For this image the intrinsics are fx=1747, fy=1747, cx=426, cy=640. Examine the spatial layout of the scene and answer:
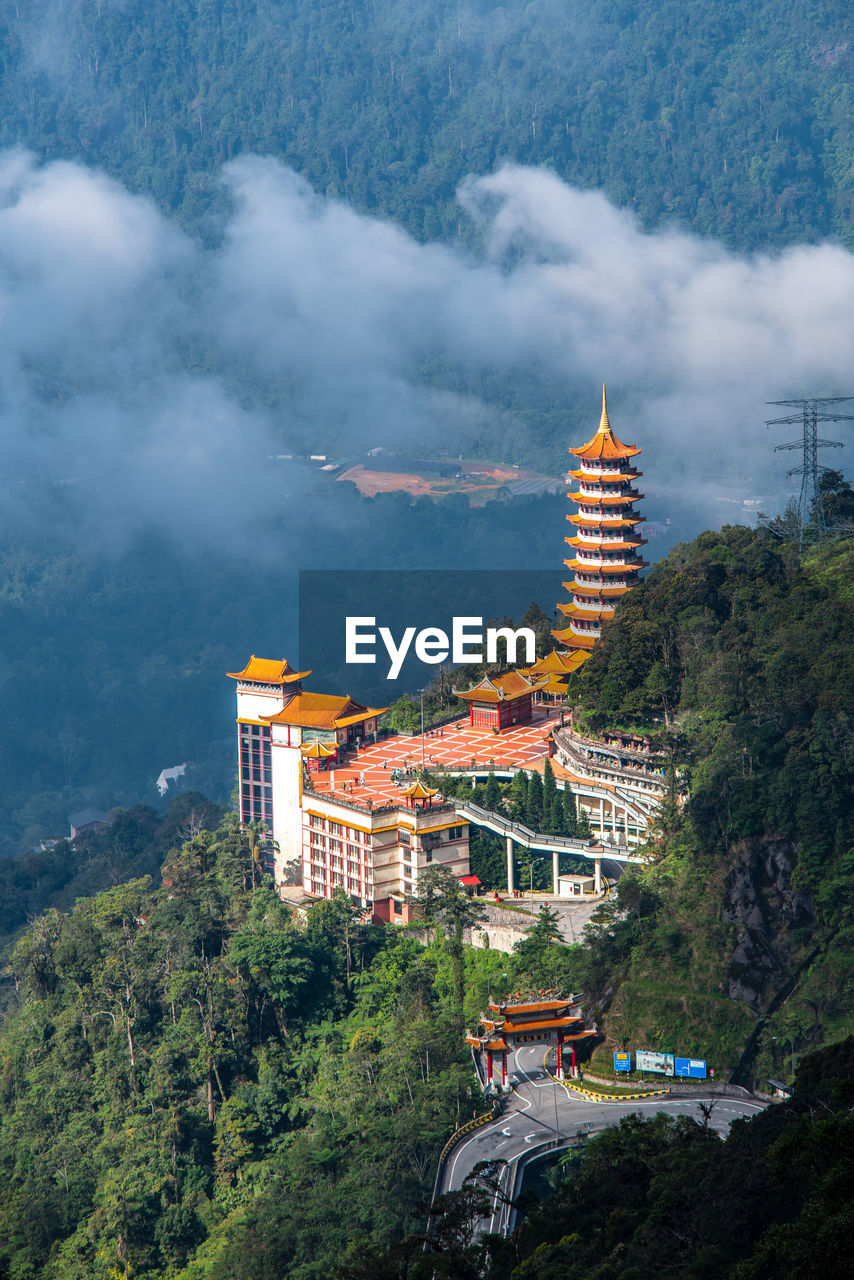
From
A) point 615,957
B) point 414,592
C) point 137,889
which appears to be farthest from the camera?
point 414,592

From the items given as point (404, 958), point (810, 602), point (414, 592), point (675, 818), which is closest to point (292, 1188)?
point (404, 958)

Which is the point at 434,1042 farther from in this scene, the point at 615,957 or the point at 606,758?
the point at 606,758

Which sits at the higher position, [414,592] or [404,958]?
[414,592]

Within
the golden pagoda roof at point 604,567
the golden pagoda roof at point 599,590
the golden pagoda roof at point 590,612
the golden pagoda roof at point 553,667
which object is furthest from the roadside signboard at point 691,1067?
the golden pagoda roof at point 604,567

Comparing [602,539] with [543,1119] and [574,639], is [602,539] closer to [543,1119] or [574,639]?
[574,639]

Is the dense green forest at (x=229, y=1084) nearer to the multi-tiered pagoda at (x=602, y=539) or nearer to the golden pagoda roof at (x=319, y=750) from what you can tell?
the golden pagoda roof at (x=319, y=750)

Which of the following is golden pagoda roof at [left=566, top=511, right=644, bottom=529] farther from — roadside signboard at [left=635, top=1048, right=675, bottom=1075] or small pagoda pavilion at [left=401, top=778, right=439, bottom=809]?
roadside signboard at [left=635, top=1048, right=675, bottom=1075]
